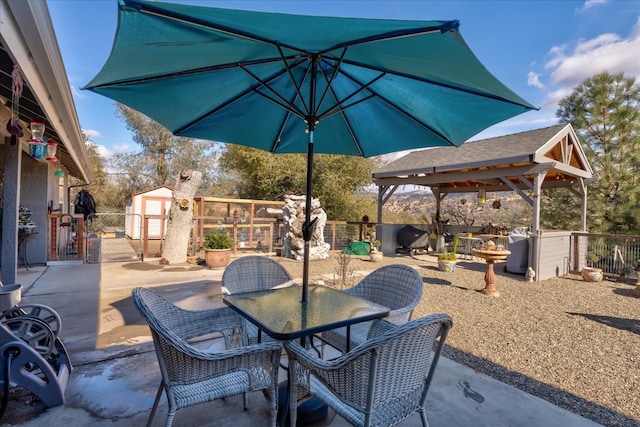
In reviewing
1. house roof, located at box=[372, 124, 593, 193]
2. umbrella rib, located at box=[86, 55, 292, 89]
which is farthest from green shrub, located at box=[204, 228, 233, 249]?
house roof, located at box=[372, 124, 593, 193]

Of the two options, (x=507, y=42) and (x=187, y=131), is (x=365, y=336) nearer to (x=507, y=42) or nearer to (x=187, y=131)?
(x=187, y=131)

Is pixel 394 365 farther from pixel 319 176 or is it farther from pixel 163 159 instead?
pixel 163 159

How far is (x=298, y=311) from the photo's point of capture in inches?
80.6

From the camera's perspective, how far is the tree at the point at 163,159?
848 inches

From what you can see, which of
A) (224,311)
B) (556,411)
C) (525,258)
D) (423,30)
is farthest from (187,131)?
(525,258)

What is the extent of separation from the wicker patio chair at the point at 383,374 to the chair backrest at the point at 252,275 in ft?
4.14

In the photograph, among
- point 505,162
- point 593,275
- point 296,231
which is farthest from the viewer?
point 296,231

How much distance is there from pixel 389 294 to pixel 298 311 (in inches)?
38.2

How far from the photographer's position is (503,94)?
201 centimetres

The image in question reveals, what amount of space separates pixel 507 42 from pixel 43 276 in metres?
A: 13.9

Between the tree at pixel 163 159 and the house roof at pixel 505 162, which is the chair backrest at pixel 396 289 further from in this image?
the tree at pixel 163 159

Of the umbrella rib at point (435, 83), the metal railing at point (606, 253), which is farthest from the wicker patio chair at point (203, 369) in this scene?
the metal railing at point (606, 253)

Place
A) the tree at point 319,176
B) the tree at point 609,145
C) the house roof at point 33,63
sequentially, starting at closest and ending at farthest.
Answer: the house roof at point 33,63 → the tree at point 609,145 → the tree at point 319,176

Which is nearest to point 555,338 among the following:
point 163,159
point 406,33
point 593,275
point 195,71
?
point 406,33
